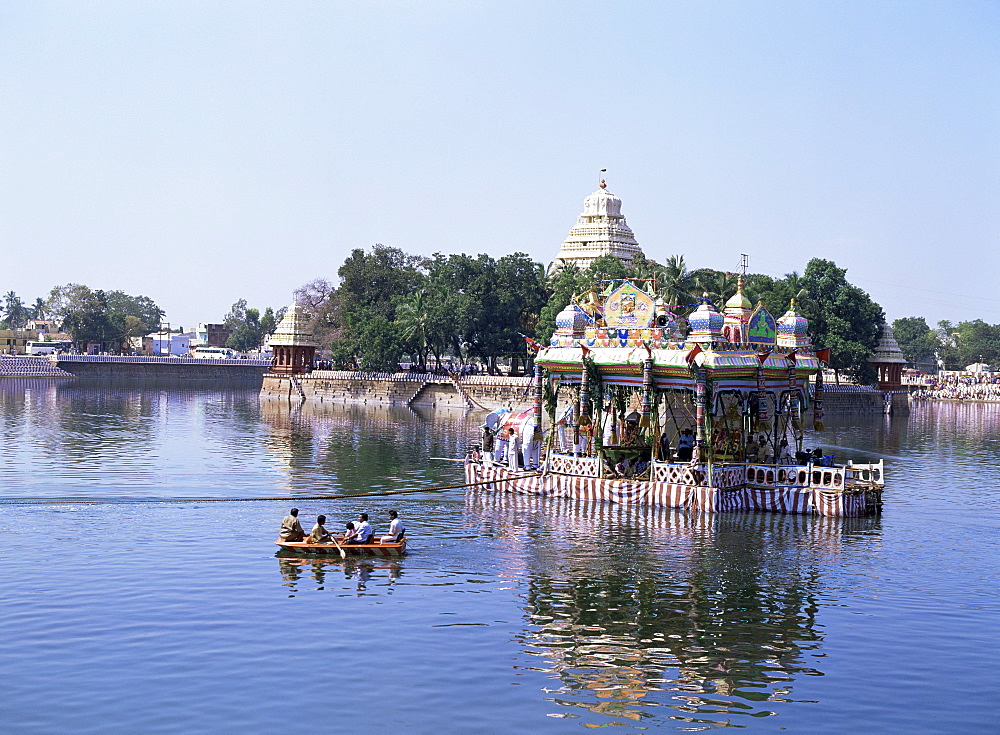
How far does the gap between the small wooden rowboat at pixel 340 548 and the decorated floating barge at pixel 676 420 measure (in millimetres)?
11925

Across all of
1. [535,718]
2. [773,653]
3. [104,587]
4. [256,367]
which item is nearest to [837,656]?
[773,653]

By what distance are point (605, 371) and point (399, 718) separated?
23.6 meters

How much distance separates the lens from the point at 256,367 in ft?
516

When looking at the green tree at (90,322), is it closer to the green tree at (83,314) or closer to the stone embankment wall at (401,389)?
the green tree at (83,314)

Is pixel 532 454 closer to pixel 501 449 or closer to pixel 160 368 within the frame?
pixel 501 449

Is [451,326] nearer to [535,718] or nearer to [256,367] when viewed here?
[256,367]

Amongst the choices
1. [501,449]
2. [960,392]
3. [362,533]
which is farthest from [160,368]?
[362,533]

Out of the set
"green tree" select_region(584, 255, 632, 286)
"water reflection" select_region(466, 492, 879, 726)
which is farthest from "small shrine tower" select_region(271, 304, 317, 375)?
"water reflection" select_region(466, 492, 879, 726)

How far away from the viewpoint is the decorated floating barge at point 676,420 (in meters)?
38.6

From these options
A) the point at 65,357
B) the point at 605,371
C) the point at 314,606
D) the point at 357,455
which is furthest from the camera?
the point at 65,357

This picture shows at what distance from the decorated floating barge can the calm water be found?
3.60 ft

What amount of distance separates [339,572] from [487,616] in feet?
19.3

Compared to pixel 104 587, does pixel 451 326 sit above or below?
above

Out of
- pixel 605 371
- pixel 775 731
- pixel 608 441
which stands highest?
pixel 605 371
